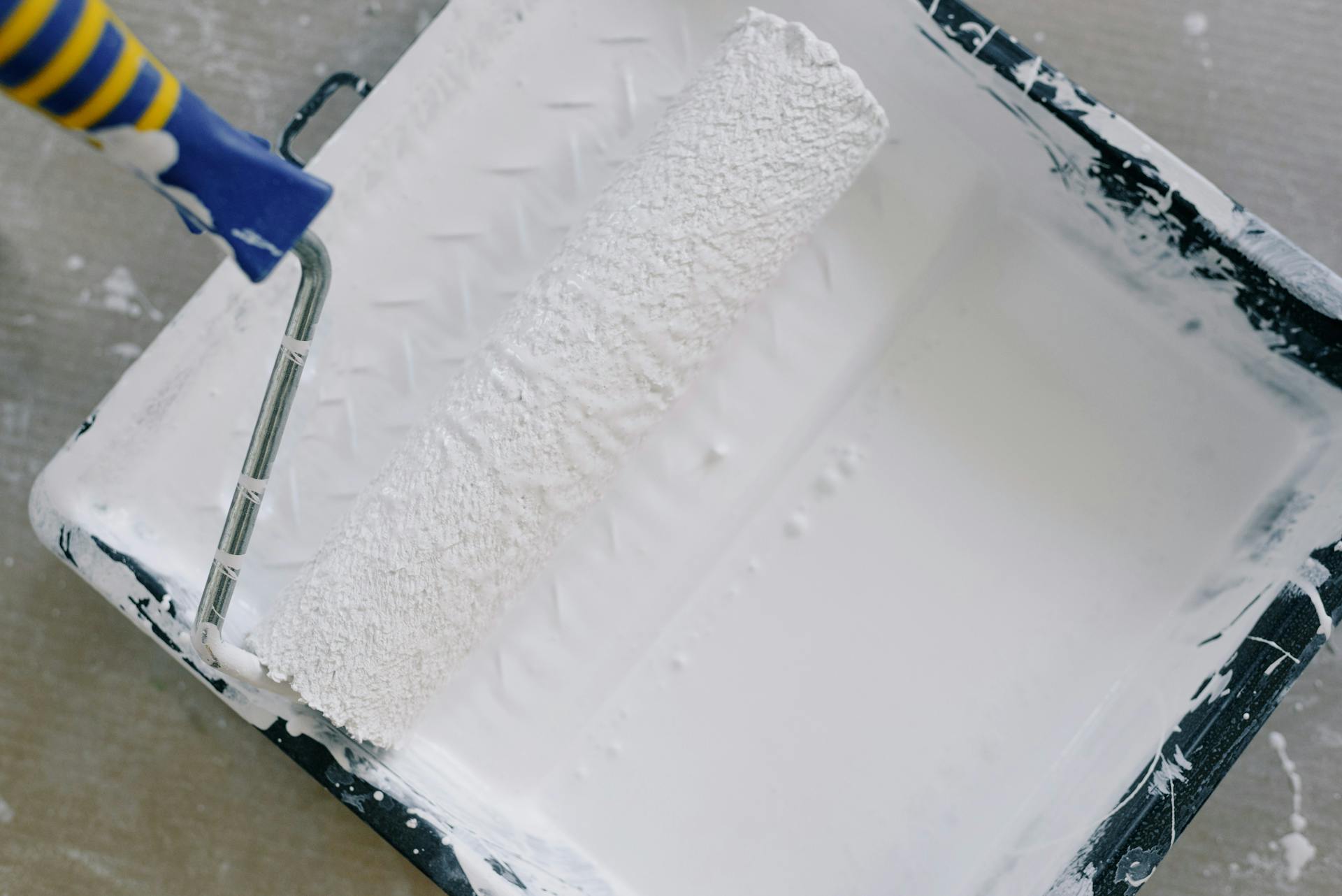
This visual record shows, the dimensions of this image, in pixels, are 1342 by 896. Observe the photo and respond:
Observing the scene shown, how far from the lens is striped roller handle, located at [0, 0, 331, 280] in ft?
1.06

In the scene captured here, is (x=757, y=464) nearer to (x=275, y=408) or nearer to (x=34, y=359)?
(x=275, y=408)

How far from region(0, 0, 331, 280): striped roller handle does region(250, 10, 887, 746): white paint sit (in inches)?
8.4

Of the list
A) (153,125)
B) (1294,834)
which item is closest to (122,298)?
(153,125)

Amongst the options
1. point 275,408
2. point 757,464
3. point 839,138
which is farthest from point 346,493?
point 839,138

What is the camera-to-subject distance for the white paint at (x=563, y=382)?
58 cm

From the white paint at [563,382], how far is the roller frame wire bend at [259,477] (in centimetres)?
3

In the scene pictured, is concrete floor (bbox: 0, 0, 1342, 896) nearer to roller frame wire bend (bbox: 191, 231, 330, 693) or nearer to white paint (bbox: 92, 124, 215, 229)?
roller frame wire bend (bbox: 191, 231, 330, 693)

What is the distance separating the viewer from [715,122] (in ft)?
2.01

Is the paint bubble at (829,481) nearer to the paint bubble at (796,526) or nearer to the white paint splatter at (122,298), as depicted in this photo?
the paint bubble at (796,526)

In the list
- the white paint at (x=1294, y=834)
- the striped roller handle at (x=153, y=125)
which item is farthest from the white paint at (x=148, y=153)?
the white paint at (x=1294, y=834)

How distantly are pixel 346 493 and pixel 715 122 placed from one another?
1.13 feet

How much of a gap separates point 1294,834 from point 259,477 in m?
0.80

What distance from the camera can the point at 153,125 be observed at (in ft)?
1.19

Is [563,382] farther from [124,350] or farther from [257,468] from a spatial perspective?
[124,350]
